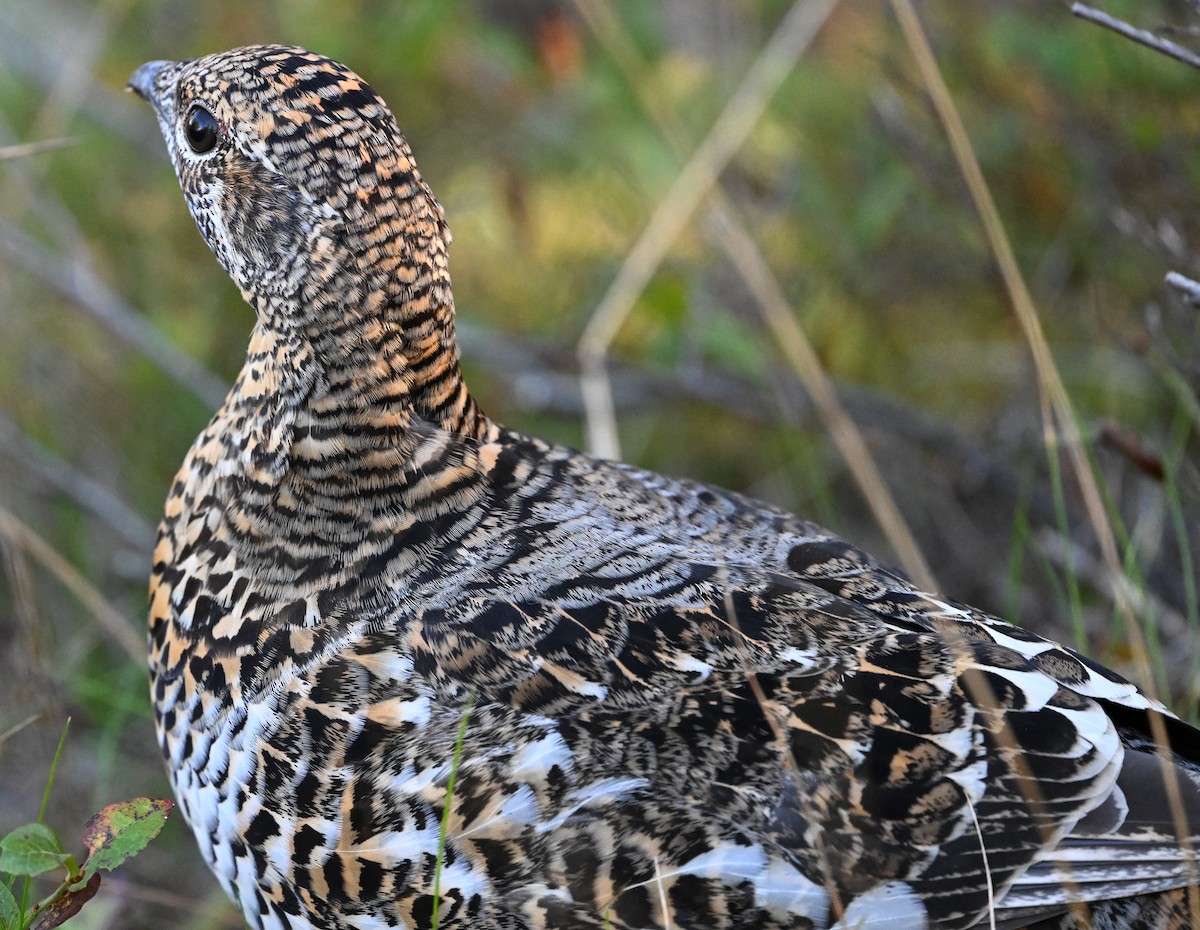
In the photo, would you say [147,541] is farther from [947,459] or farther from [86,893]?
[947,459]

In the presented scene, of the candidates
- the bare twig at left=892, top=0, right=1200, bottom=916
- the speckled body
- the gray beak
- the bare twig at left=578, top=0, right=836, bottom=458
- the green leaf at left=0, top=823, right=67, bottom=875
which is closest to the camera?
the green leaf at left=0, top=823, right=67, bottom=875

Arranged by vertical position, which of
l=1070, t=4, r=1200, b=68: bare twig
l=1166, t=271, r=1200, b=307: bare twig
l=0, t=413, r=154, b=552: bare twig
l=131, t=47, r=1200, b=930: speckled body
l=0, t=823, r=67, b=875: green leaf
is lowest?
l=0, t=413, r=154, b=552: bare twig

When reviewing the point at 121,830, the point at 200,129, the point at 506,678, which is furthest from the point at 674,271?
the point at 121,830

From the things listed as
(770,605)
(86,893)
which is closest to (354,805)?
(86,893)

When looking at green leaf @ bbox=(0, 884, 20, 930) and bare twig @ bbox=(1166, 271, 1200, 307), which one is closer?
green leaf @ bbox=(0, 884, 20, 930)

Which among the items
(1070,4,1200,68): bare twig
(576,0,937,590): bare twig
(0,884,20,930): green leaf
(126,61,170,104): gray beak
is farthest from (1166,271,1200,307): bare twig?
(0,884,20,930): green leaf

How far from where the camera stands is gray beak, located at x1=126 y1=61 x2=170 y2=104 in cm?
325

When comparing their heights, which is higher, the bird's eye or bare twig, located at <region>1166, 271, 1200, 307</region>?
bare twig, located at <region>1166, 271, 1200, 307</region>

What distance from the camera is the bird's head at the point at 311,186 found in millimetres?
2850

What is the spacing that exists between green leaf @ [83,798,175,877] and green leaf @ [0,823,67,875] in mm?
57

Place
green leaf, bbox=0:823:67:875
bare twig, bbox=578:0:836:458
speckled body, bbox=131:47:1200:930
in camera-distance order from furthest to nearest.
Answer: bare twig, bbox=578:0:836:458, speckled body, bbox=131:47:1200:930, green leaf, bbox=0:823:67:875

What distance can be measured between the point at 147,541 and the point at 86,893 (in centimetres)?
256

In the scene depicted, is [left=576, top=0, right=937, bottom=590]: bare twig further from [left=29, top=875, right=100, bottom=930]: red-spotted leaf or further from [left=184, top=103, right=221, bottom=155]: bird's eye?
[left=29, top=875, right=100, bottom=930]: red-spotted leaf

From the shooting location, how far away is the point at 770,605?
9.19ft
